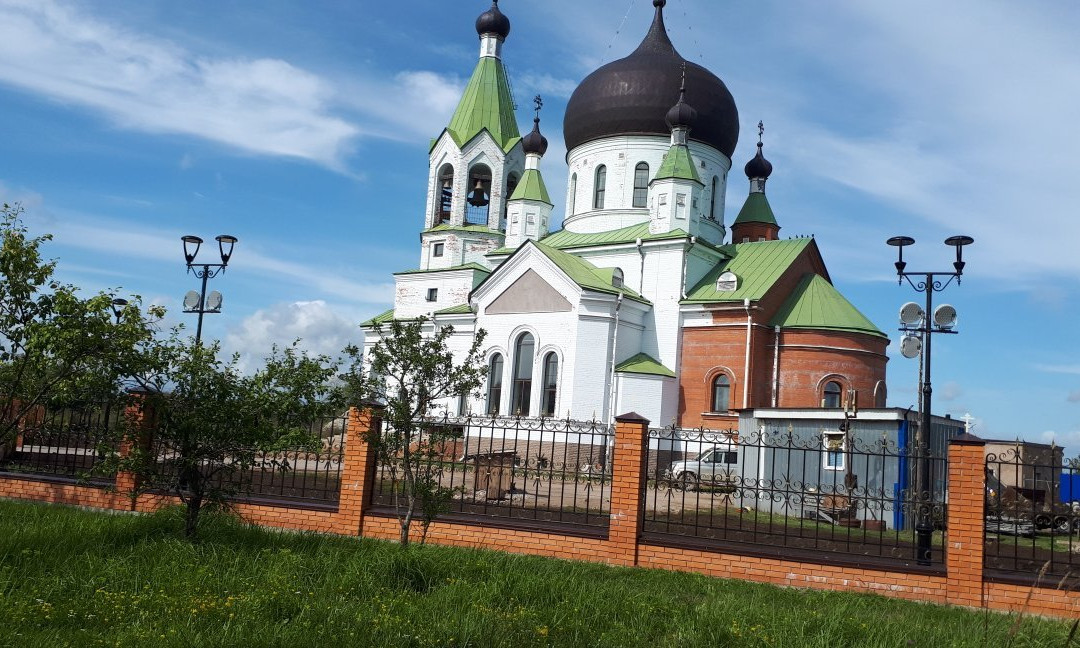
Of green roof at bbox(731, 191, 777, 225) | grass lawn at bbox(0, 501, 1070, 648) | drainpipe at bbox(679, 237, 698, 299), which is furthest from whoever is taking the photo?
green roof at bbox(731, 191, 777, 225)

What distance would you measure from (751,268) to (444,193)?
11839mm

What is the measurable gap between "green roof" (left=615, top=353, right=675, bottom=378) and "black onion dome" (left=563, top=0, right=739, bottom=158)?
338 inches

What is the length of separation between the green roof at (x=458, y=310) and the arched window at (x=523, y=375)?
382cm

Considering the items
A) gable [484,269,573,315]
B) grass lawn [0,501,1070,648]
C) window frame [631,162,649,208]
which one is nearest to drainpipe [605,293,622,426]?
gable [484,269,573,315]

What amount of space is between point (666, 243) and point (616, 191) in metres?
3.89

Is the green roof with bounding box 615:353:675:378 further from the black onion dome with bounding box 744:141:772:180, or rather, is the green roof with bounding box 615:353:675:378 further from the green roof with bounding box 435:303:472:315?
the black onion dome with bounding box 744:141:772:180

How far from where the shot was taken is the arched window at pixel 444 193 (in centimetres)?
3187

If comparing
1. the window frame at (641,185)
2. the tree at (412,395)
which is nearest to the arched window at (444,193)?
the window frame at (641,185)

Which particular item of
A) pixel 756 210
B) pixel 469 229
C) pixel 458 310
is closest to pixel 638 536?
pixel 458 310

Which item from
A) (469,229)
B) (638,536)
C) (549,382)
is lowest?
(638,536)

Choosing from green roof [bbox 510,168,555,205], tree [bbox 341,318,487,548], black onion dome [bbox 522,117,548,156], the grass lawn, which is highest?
black onion dome [bbox 522,117,548,156]

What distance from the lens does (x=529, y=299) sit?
25.7 metres

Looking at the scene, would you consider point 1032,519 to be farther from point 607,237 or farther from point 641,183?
point 641,183

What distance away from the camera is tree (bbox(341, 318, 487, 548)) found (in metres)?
8.99
